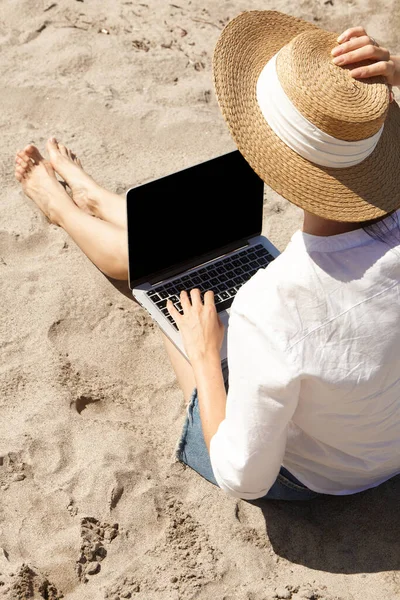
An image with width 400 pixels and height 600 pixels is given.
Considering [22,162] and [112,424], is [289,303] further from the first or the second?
[22,162]

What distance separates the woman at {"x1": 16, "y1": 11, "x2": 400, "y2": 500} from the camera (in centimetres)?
193

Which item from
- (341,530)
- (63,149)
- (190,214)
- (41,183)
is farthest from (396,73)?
(63,149)

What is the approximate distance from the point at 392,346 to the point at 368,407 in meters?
0.21

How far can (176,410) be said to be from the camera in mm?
3131

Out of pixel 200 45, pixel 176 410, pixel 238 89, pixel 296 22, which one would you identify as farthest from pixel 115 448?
pixel 200 45

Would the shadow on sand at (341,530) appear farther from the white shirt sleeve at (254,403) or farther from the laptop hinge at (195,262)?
the laptop hinge at (195,262)

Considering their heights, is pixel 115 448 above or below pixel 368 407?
below

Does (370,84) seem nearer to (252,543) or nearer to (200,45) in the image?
(252,543)

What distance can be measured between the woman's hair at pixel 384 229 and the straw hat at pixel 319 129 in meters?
0.03

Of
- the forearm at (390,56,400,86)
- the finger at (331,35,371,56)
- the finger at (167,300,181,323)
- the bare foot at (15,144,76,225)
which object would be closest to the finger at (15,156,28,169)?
the bare foot at (15,144,76,225)

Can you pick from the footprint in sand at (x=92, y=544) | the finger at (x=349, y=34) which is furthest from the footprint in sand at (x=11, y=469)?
the finger at (x=349, y=34)

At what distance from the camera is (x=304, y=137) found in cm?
200

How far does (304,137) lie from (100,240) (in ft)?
5.15

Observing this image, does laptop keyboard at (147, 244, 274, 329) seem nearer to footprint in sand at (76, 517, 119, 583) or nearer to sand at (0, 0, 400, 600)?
sand at (0, 0, 400, 600)
